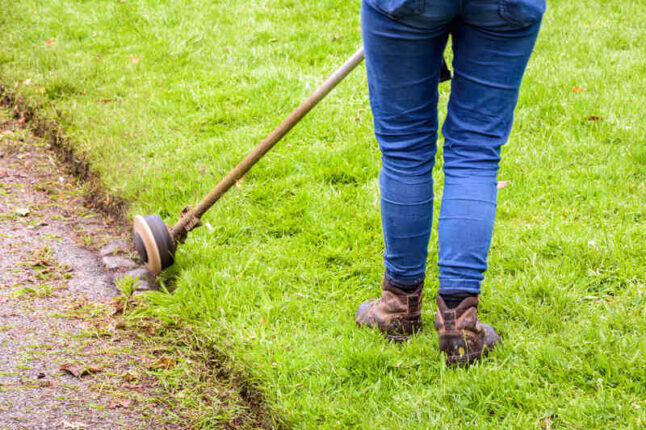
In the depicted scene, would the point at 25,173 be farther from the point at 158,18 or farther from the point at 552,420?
the point at 552,420

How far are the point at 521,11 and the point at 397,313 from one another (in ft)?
4.11

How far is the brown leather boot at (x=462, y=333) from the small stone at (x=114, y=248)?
6.29 feet

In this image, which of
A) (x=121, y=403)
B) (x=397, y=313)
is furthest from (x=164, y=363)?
(x=397, y=313)

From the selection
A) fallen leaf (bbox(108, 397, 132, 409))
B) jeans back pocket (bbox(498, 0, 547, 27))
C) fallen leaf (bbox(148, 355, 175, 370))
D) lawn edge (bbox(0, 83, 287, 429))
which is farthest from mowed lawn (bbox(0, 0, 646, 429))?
jeans back pocket (bbox(498, 0, 547, 27))

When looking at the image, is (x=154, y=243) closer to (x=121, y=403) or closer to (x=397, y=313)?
(x=121, y=403)

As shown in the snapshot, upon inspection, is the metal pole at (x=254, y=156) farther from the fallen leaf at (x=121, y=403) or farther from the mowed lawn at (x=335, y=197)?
the fallen leaf at (x=121, y=403)

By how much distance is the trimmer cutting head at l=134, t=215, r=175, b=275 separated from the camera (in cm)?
305

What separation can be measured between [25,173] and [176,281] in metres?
1.80

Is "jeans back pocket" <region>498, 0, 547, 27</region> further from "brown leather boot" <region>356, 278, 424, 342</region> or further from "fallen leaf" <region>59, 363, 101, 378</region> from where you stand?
"fallen leaf" <region>59, 363, 101, 378</region>

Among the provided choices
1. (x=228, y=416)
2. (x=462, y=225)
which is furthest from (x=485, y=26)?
(x=228, y=416)

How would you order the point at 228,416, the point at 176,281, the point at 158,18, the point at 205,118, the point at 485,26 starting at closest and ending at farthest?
the point at 485,26 → the point at 228,416 → the point at 176,281 → the point at 205,118 → the point at 158,18

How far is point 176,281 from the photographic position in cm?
322

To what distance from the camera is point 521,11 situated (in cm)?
197

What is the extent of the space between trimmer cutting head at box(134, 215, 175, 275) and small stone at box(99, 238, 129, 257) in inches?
16.8
